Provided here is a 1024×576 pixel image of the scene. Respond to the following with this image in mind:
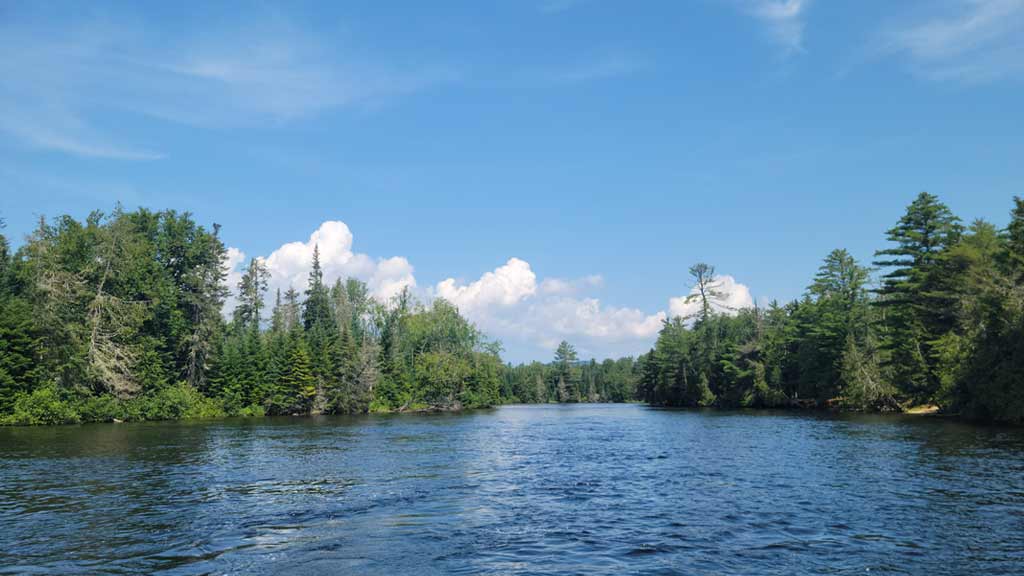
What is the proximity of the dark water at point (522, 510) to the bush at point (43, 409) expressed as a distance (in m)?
30.3

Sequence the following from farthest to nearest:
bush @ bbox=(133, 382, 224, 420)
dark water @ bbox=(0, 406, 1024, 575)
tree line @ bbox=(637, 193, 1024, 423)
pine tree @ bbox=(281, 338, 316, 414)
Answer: pine tree @ bbox=(281, 338, 316, 414), bush @ bbox=(133, 382, 224, 420), tree line @ bbox=(637, 193, 1024, 423), dark water @ bbox=(0, 406, 1024, 575)

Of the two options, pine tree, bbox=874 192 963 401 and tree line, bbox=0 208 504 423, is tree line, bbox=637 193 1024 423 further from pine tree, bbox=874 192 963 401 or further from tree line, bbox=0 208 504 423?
tree line, bbox=0 208 504 423

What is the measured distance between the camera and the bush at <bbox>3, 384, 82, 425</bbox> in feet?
194

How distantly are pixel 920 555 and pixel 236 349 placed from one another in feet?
295

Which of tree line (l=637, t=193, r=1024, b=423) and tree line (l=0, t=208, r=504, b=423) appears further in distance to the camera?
tree line (l=0, t=208, r=504, b=423)

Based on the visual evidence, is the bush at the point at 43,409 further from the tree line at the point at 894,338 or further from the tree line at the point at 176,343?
the tree line at the point at 894,338

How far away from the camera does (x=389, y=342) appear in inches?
4464

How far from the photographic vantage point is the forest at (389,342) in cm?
5638

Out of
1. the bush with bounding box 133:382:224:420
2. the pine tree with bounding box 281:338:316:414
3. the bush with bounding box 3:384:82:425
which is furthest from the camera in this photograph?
the pine tree with bounding box 281:338:316:414

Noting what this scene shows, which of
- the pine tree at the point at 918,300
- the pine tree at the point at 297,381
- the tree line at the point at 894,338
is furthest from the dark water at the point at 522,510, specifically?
the pine tree at the point at 297,381

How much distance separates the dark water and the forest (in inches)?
1013

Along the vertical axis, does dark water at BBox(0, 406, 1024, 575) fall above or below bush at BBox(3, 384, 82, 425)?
below

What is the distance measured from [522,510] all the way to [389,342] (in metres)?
97.0

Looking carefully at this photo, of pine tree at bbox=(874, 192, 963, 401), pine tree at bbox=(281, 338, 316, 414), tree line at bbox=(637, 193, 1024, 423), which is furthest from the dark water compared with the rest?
pine tree at bbox=(281, 338, 316, 414)
